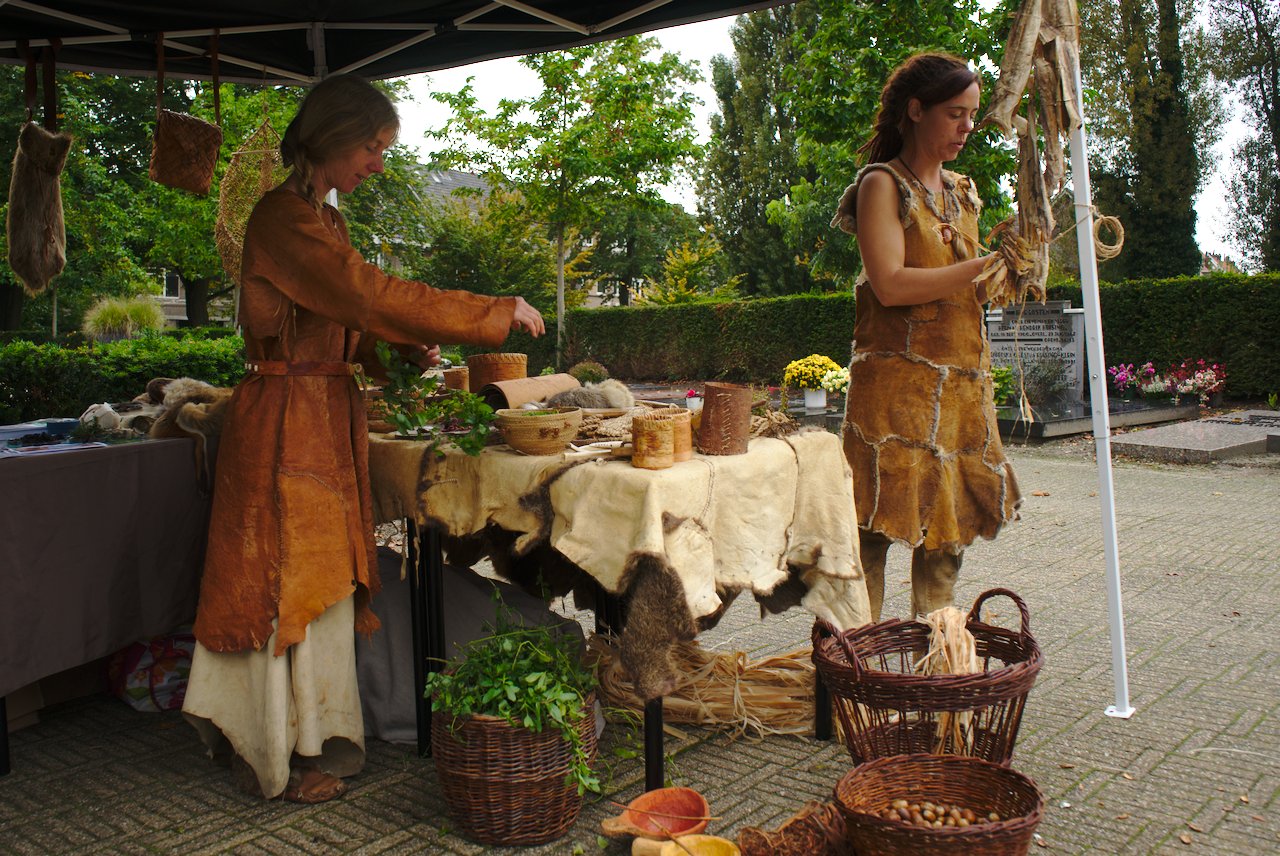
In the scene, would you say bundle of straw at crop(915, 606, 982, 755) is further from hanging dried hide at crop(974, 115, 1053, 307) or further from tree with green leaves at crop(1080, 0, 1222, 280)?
tree with green leaves at crop(1080, 0, 1222, 280)

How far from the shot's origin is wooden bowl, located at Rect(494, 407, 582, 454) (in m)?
2.81

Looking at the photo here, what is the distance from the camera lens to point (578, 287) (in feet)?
95.5

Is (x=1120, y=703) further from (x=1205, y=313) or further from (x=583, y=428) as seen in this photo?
(x=1205, y=313)

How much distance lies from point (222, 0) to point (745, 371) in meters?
17.1

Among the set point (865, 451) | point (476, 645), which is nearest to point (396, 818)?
point (476, 645)

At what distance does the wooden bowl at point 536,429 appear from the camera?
9.21 feet

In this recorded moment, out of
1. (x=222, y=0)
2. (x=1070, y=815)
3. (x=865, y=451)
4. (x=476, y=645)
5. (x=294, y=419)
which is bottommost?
(x=1070, y=815)

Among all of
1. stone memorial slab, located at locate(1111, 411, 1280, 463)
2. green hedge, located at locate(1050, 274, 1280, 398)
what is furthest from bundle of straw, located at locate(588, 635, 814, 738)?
green hedge, located at locate(1050, 274, 1280, 398)

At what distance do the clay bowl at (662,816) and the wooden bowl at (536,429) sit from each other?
0.96m

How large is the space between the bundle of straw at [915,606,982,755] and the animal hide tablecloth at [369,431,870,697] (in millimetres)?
468

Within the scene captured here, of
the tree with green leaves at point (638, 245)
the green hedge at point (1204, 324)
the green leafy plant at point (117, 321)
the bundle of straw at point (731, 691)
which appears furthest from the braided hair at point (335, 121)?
the tree with green leaves at point (638, 245)

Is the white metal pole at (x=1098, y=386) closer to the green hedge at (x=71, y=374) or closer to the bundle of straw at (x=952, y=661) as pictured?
the bundle of straw at (x=952, y=661)

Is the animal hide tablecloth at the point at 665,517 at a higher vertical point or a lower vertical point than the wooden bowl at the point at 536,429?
lower

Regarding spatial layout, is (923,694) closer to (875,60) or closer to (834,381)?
(875,60)
